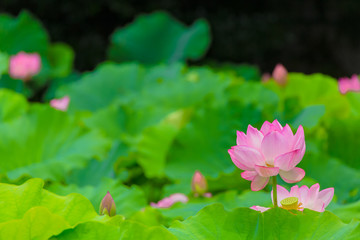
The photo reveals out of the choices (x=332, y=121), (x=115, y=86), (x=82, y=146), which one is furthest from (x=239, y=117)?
(x=115, y=86)

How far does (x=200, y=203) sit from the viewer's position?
3.38 feet

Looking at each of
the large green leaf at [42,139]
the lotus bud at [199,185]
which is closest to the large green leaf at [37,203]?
the lotus bud at [199,185]

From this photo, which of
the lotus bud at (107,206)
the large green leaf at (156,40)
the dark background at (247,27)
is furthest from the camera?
the dark background at (247,27)

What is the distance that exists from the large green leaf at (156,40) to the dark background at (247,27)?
7.96 feet

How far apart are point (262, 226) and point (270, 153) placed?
0.09 metres

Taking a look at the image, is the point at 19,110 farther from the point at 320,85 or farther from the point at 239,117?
the point at 320,85

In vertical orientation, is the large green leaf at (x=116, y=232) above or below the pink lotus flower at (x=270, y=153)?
below

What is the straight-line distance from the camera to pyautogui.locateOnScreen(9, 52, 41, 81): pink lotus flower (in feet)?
8.11

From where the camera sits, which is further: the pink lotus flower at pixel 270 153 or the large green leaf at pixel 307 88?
the large green leaf at pixel 307 88

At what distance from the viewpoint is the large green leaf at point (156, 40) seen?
2.88 m

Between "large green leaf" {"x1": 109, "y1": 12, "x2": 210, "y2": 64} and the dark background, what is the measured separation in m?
2.43

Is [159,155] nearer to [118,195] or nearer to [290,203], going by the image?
[118,195]

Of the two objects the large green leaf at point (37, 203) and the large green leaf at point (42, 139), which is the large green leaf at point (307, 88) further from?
the large green leaf at point (37, 203)

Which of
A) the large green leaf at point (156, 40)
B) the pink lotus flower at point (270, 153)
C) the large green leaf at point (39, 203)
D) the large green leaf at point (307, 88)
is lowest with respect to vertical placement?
the large green leaf at point (156, 40)
